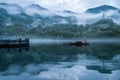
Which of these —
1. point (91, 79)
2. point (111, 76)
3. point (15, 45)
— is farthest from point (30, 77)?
point (15, 45)

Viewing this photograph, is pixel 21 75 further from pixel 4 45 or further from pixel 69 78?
pixel 4 45

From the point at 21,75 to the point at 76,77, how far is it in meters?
8.35

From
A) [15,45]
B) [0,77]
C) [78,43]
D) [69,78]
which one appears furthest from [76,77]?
[78,43]

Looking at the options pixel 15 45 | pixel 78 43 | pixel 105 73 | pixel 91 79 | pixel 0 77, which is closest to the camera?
pixel 91 79

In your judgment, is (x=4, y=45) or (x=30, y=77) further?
(x=4, y=45)

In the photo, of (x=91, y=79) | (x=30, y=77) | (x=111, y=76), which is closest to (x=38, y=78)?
(x=30, y=77)

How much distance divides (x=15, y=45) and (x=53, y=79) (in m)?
70.1

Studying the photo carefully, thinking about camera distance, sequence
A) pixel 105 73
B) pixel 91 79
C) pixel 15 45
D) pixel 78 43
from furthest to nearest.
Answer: pixel 78 43 → pixel 15 45 → pixel 105 73 → pixel 91 79

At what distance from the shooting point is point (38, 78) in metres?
38.9

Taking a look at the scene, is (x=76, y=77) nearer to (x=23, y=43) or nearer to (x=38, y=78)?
(x=38, y=78)

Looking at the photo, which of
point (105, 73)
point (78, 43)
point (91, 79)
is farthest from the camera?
point (78, 43)

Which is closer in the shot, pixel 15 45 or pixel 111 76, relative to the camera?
pixel 111 76

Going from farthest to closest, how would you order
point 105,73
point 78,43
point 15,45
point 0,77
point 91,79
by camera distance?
1. point 78,43
2. point 15,45
3. point 105,73
4. point 0,77
5. point 91,79

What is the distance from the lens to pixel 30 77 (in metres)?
39.8
